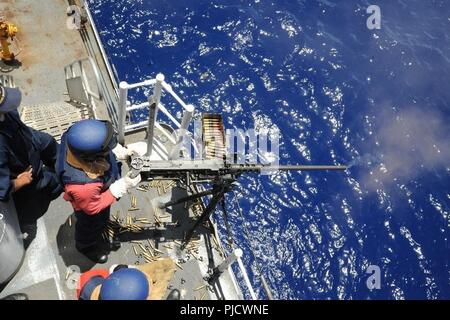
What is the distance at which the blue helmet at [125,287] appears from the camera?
574 cm

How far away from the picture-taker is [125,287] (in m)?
5.77

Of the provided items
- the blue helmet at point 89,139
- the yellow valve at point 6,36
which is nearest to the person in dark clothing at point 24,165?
the blue helmet at point 89,139

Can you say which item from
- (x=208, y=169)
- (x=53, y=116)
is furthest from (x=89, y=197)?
(x=53, y=116)

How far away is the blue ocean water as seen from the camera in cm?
1282

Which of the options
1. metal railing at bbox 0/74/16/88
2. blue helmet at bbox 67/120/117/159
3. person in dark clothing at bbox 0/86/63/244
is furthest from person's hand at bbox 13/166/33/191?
metal railing at bbox 0/74/16/88

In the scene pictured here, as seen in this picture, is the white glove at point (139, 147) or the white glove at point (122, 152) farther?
the white glove at point (139, 147)

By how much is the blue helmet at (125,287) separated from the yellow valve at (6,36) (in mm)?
7469

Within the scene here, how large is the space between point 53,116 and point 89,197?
13.5 feet

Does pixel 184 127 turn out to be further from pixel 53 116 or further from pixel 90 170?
pixel 53 116

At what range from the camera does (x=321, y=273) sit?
12.6 meters

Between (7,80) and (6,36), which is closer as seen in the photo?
(6,36)

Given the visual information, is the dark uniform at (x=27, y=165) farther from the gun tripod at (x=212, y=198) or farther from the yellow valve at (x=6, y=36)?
the yellow valve at (x=6, y=36)
